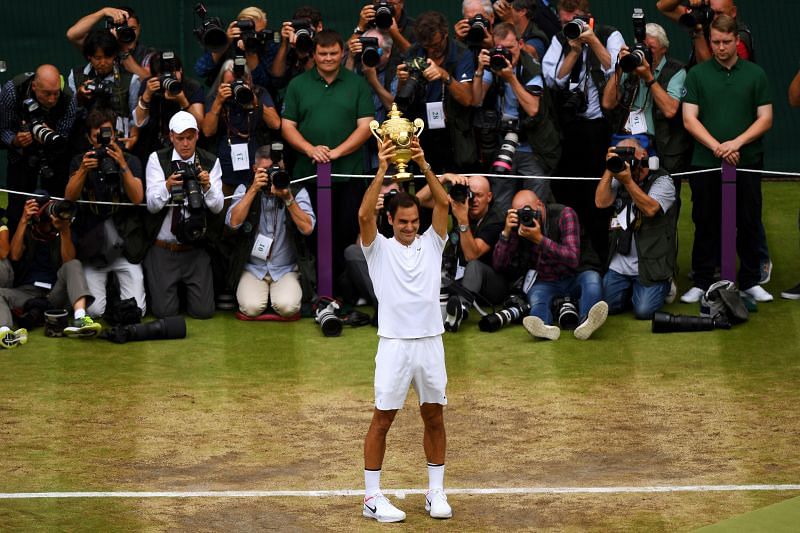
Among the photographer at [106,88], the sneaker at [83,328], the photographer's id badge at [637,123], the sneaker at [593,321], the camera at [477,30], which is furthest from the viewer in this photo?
the photographer at [106,88]

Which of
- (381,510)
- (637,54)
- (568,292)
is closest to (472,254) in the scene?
(568,292)

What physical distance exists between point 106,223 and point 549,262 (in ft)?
12.5

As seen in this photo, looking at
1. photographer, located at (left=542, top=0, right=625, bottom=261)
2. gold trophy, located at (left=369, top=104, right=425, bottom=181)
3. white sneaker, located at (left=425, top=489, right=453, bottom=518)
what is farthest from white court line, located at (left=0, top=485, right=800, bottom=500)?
photographer, located at (left=542, top=0, right=625, bottom=261)

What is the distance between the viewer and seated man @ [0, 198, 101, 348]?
11969mm

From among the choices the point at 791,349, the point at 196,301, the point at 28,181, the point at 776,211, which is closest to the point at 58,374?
the point at 196,301

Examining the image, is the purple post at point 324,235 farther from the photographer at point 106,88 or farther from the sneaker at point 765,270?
the sneaker at point 765,270

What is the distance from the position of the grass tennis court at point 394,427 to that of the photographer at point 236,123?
4.34 feet

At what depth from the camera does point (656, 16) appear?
16641 mm

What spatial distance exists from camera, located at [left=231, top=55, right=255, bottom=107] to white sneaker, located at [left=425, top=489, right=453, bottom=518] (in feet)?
16.4

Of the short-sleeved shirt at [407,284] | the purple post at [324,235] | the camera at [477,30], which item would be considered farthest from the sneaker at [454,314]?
the short-sleeved shirt at [407,284]

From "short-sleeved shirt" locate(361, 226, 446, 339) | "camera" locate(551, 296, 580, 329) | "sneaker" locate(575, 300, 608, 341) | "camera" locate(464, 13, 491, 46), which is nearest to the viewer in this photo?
"short-sleeved shirt" locate(361, 226, 446, 339)

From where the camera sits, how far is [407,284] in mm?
8375

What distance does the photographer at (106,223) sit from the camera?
12148mm

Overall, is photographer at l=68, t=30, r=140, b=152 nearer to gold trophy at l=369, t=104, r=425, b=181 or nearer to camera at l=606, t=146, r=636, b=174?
camera at l=606, t=146, r=636, b=174
